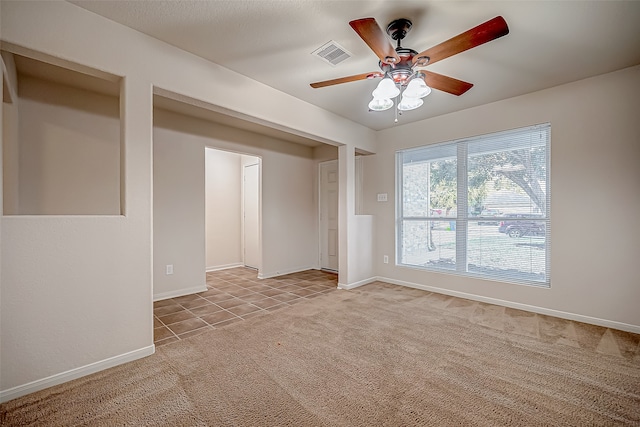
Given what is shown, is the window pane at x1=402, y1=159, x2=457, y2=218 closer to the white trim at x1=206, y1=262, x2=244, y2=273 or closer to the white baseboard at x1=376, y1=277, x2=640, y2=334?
the white baseboard at x1=376, y1=277, x2=640, y2=334

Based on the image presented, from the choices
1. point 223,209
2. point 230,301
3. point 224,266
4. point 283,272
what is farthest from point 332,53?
point 224,266

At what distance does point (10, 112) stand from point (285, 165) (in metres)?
3.60

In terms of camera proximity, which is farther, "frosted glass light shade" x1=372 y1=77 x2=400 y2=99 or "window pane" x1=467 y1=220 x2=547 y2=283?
"window pane" x1=467 y1=220 x2=547 y2=283

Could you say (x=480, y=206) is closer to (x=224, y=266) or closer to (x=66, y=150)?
(x=224, y=266)

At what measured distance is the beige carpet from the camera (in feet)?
5.20

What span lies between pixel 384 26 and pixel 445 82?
680 mm

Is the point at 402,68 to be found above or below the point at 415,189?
above

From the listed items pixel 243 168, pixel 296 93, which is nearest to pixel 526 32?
pixel 296 93

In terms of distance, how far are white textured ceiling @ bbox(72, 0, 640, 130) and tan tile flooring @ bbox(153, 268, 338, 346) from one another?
261cm

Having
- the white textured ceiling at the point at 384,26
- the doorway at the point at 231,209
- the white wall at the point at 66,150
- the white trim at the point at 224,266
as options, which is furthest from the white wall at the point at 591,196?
the white wall at the point at 66,150

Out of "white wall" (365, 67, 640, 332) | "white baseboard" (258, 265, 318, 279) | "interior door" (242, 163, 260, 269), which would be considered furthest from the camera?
"interior door" (242, 163, 260, 269)

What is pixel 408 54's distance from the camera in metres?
2.04

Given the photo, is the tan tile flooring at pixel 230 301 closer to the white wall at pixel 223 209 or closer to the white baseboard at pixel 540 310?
the white wall at pixel 223 209

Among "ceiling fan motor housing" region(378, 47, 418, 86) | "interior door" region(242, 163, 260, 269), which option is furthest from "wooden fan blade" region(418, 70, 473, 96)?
"interior door" region(242, 163, 260, 269)
